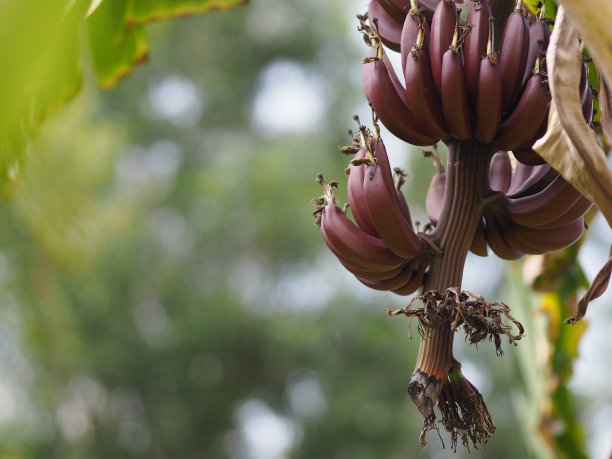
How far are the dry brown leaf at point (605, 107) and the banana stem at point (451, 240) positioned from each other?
0.10 metres

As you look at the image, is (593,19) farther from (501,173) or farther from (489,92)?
(501,173)

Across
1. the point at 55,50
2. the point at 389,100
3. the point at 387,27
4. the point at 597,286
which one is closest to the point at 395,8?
the point at 387,27

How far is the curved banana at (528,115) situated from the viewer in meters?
0.69

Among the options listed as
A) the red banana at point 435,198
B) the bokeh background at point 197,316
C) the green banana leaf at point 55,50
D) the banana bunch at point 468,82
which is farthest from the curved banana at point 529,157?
the bokeh background at point 197,316

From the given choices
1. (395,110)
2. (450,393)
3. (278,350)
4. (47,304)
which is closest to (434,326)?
(450,393)

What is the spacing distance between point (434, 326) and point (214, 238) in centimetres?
820

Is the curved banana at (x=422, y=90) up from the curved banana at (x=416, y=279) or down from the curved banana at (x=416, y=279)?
up

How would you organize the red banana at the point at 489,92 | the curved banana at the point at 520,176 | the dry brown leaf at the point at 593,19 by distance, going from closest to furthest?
the dry brown leaf at the point at 593,19, the red banana at the point at 489,92, the curved banana at the point at 520,176

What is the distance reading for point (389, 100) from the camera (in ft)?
2.41

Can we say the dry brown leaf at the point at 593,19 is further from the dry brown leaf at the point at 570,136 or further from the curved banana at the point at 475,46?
the curved banana at the point at 475,46

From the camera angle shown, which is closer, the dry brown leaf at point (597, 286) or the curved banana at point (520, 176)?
the dry brown leaf at point (597, 286)

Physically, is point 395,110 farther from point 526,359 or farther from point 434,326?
point 526,359

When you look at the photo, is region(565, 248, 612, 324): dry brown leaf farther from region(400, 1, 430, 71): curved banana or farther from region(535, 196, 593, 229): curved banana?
region(400, 1, 430, 71): curved banana

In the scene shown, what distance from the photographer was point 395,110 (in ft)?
2.42
